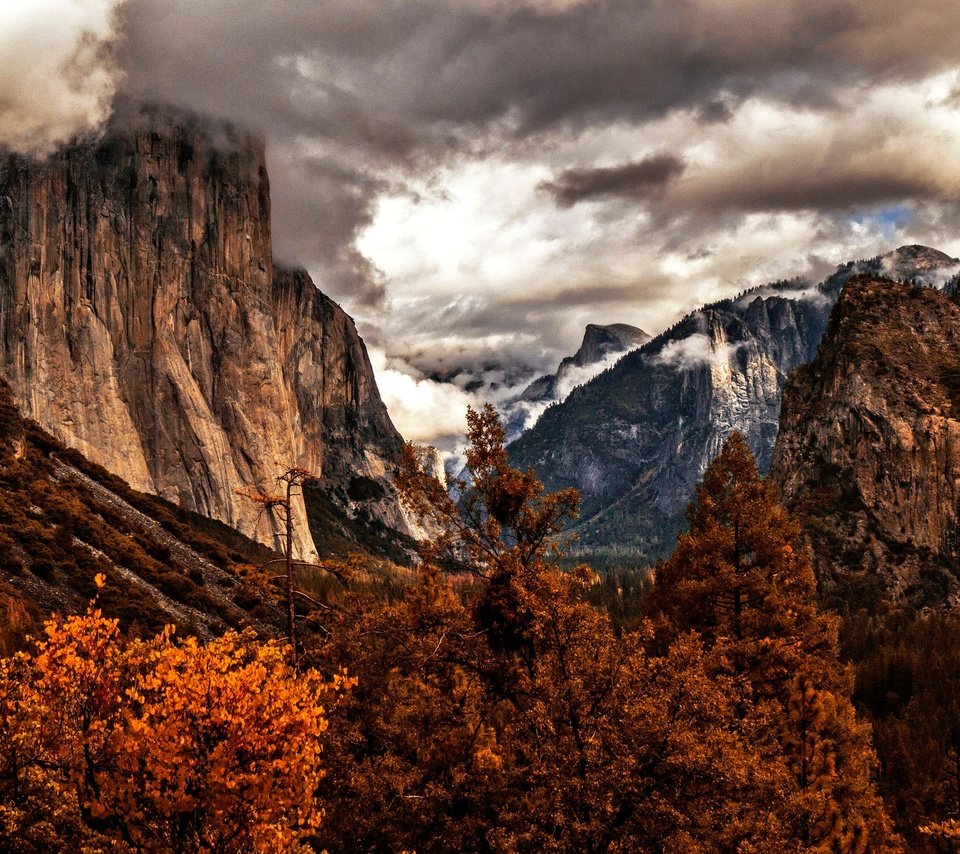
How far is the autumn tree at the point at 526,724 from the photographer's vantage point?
15.9 m

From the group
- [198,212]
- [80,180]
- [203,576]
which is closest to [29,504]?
[203,576]

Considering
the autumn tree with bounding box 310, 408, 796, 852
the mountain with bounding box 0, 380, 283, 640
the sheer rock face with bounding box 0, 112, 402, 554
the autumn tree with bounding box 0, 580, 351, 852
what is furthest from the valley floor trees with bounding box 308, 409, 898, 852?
the sheer rock face with bounding box 0, 112, 402, 554

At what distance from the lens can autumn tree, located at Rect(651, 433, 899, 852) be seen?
76.6 feet

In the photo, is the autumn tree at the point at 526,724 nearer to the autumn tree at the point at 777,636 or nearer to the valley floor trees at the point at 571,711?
the valley floor trees at the point at 571,711

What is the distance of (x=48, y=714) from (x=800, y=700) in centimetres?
1934

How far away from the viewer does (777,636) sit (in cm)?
2602

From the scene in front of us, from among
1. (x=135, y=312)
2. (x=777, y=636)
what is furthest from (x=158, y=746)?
(x=135, y=312)

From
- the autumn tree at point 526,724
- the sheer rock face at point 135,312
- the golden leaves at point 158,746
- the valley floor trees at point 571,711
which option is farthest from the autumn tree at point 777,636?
the sheer rock face at point 135,312

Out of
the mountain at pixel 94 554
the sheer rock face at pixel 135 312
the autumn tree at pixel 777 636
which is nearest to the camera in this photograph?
the autumn tree at pixel 777 636

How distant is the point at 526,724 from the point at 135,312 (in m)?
175

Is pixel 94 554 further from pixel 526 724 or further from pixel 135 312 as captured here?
pixel 135 312

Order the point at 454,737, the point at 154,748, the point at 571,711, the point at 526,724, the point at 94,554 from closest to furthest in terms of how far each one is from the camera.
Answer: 1. the point at 154,748
2. the point at 571,711
3. the point at 526,724
4. the point at 454,737
5. the point at 94,554

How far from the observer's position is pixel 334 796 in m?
21.0

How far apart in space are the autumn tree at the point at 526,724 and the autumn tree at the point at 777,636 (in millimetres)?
4383
